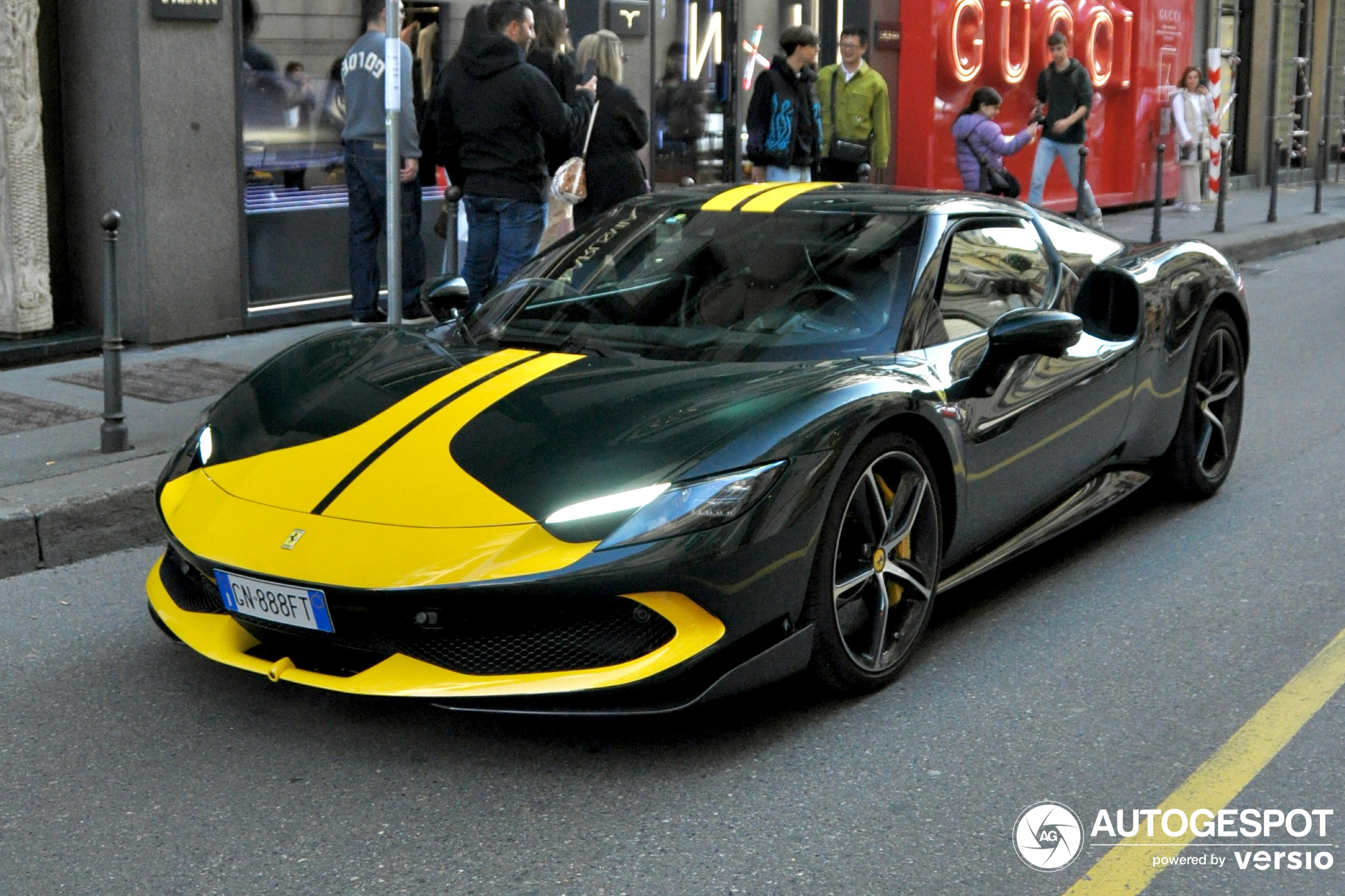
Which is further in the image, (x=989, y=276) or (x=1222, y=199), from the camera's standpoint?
(x=1222, y=199)

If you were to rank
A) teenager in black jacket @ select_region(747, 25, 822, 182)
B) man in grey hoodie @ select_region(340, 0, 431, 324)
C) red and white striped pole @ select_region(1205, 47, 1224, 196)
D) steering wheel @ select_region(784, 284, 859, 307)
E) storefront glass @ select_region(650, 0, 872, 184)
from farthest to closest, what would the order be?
1. red and white striped pole @ select_region(1205, 47, 1224, 196)
2. storefront glass @ select_region(650, 0, 872, 184)
3. teenager in black jacket @ select_region(747, 25, 822, 182)
4. man in grey hoodie @ select_region(340, 0, 431, 324)
5. steering wheel @ select_region(784, 284, 859, 307)

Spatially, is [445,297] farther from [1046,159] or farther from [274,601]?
[1046,159]

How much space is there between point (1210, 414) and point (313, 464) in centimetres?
357

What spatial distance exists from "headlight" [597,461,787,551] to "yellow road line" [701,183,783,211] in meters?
1.57

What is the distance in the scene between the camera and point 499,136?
902 cm

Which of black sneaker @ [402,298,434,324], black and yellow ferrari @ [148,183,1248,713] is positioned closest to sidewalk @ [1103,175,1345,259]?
black sneaker @ [402,298,434,324]

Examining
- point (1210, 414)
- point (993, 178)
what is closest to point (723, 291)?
point (1210, 414)

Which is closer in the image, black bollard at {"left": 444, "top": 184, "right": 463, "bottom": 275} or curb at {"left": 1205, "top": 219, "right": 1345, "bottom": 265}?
black bollard at {"left": 444, "top": 184, "right": 463, "bottom": 275}

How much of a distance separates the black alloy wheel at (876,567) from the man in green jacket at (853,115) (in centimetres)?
887

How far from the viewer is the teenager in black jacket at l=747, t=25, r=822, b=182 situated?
11.4m

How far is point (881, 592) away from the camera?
4281 mm

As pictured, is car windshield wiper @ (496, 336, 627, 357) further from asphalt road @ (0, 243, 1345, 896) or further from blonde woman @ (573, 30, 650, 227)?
blonde woman @ (573, 30, 650, 227)

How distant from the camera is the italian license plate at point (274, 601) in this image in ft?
12.1

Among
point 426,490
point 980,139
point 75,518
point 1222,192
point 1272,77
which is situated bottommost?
point 75,518
